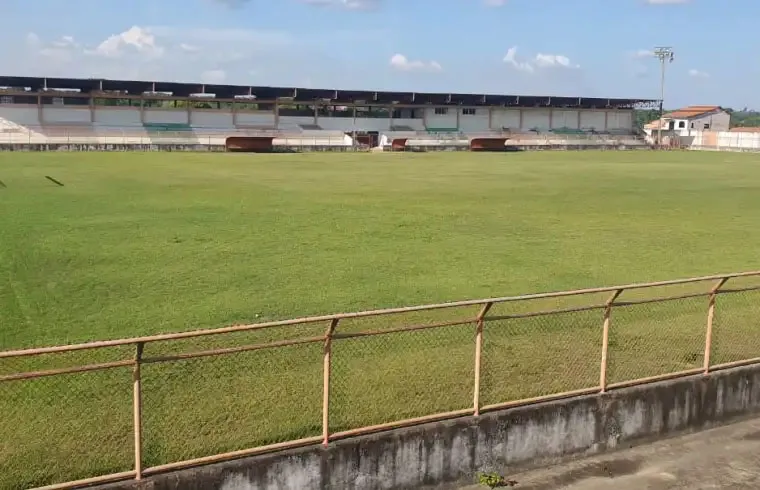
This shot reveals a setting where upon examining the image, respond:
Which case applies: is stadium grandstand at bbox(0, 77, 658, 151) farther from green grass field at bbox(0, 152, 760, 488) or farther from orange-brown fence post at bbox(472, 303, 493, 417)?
orange-brown fence post at bbox(472, 303, 493, 417)

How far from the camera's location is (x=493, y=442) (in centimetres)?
904

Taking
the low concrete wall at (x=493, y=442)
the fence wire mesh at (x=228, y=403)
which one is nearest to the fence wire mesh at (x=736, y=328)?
the low concrete wall at (x=493, y=442)

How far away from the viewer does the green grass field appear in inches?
349

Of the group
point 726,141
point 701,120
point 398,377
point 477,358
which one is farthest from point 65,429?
point 701,120

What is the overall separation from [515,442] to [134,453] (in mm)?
4262

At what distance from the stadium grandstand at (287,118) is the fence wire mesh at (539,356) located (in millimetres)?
59961

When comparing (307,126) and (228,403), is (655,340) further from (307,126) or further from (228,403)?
(307,126)

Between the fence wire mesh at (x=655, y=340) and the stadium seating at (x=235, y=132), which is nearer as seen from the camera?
the fence wire mesh at (x=655, y=340)

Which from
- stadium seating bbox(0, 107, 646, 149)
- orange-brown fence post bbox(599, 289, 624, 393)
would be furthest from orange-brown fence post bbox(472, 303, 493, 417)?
stadium seating bbox(0, 107, 646, 149)

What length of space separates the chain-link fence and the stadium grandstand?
5966 cm

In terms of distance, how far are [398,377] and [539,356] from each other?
2.36m

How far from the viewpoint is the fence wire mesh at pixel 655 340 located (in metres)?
11.1

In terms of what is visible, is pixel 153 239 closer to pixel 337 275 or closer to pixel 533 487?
pixel 337 275

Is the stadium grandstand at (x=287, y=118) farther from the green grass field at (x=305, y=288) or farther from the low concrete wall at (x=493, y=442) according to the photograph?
the low concrete wall at (x=493, y=442)
